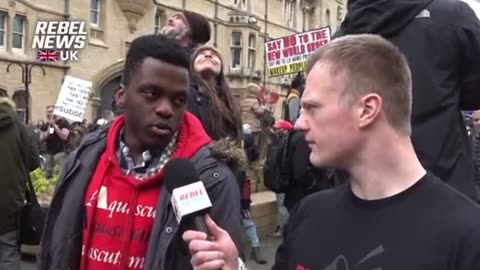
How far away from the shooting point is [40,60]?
2541cm

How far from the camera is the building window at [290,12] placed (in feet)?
148

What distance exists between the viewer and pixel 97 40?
1125 inches

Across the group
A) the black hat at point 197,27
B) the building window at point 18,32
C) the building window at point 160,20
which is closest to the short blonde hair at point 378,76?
the black hat at point 197,27

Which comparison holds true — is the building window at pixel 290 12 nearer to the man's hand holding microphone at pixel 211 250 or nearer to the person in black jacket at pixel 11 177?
the person in black jacket at pixel 11 177

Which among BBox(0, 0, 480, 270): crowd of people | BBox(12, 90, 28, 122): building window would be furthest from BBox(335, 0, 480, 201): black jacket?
BBox(12, 90, 28, 122): building window

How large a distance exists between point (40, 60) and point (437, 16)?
77.5ft

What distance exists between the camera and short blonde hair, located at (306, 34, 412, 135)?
187 centimetres

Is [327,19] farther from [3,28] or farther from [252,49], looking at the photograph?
[3,28]

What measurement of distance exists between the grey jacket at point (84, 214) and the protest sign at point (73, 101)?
1154 cm

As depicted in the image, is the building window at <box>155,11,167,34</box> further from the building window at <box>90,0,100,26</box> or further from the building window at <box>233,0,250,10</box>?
the building window at <box>233,0,250,10</box>

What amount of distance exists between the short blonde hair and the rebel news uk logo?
72.0 feet

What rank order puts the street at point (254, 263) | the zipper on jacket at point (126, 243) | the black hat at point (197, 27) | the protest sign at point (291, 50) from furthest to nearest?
the protest sign at point (291, 50) → the street at point (254, 263) → the black hat at point (197, 27) → the zipper on jacket at point (126, 243)

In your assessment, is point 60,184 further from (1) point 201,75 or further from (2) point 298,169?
(2) point 298,169

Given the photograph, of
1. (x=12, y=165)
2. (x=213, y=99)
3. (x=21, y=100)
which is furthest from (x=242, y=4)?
(x=213, y=99)
